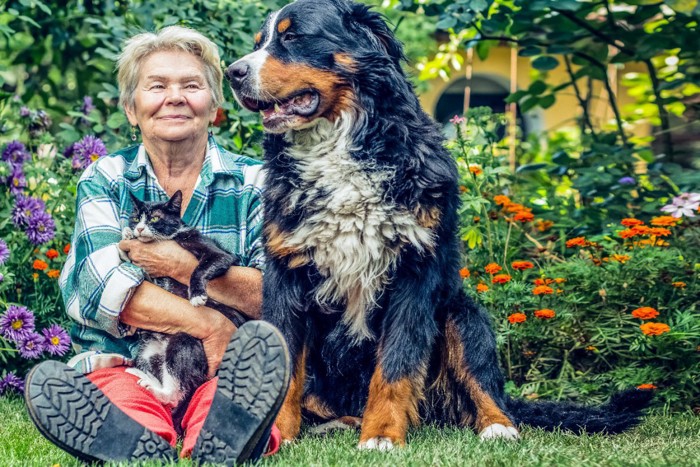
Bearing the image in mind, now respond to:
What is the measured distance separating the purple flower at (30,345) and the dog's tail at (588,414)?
2046 mm

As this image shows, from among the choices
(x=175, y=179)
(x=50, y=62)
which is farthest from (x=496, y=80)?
(x=175, y=179)

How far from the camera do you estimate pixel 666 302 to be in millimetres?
4004

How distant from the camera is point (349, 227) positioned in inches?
119

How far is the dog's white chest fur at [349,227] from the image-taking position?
2.98 metres

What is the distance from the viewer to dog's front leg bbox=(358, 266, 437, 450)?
2.86 meters

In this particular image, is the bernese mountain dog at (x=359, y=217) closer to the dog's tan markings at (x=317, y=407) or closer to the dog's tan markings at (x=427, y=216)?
the dog's tan markings at (x=427, y=216)

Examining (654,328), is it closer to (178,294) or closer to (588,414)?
(588,414)

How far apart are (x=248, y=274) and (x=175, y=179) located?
→ 50 cm

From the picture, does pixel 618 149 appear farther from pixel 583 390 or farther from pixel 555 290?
pixel 583 390

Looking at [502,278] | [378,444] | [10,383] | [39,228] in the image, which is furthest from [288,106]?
[10,383]

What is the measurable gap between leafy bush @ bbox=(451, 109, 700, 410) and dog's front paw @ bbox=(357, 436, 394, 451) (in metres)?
1.16

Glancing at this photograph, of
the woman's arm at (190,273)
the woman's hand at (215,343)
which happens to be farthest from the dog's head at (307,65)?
the woman's hand at (215,343)

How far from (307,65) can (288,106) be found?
151 millimetres

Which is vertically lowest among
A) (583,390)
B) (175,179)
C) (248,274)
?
(583,390)
